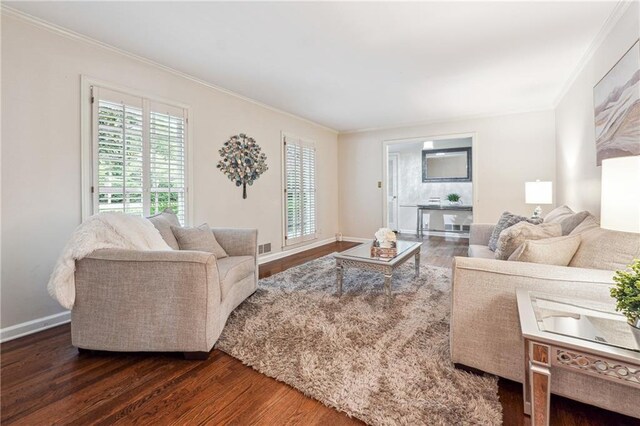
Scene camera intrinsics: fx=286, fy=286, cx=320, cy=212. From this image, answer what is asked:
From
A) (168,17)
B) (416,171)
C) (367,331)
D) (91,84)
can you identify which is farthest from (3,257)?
(416,171)

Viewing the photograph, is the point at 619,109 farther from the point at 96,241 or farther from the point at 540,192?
the point at 96,241

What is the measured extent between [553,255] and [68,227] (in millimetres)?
3574

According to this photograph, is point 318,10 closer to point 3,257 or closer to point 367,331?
point 367,331

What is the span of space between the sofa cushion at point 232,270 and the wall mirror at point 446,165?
18.9 ft

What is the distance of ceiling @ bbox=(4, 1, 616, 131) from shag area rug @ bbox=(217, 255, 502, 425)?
2.38m

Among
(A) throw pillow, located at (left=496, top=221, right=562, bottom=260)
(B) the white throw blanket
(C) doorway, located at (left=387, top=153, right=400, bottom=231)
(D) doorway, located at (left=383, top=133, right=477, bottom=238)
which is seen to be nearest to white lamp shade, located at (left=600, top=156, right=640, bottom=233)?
(A) throw pillow, located at (left=496, top=221, right=562, bottom=260)

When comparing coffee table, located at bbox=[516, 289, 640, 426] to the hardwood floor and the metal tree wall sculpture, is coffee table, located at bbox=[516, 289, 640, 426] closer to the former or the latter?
the hardwood floor

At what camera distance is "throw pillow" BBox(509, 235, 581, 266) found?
5.21 ft

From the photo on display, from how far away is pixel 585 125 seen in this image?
Answer: 9.46 ft

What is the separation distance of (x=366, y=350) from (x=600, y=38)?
323cm

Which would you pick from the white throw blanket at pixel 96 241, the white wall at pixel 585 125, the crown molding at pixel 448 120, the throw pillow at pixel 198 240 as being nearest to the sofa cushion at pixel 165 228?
the throw pillow at pixel 198 240

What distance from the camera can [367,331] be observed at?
214 cm

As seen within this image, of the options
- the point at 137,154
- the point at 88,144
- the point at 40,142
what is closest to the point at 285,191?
the point at 137,154

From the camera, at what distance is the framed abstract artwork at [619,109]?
6.08 feet
